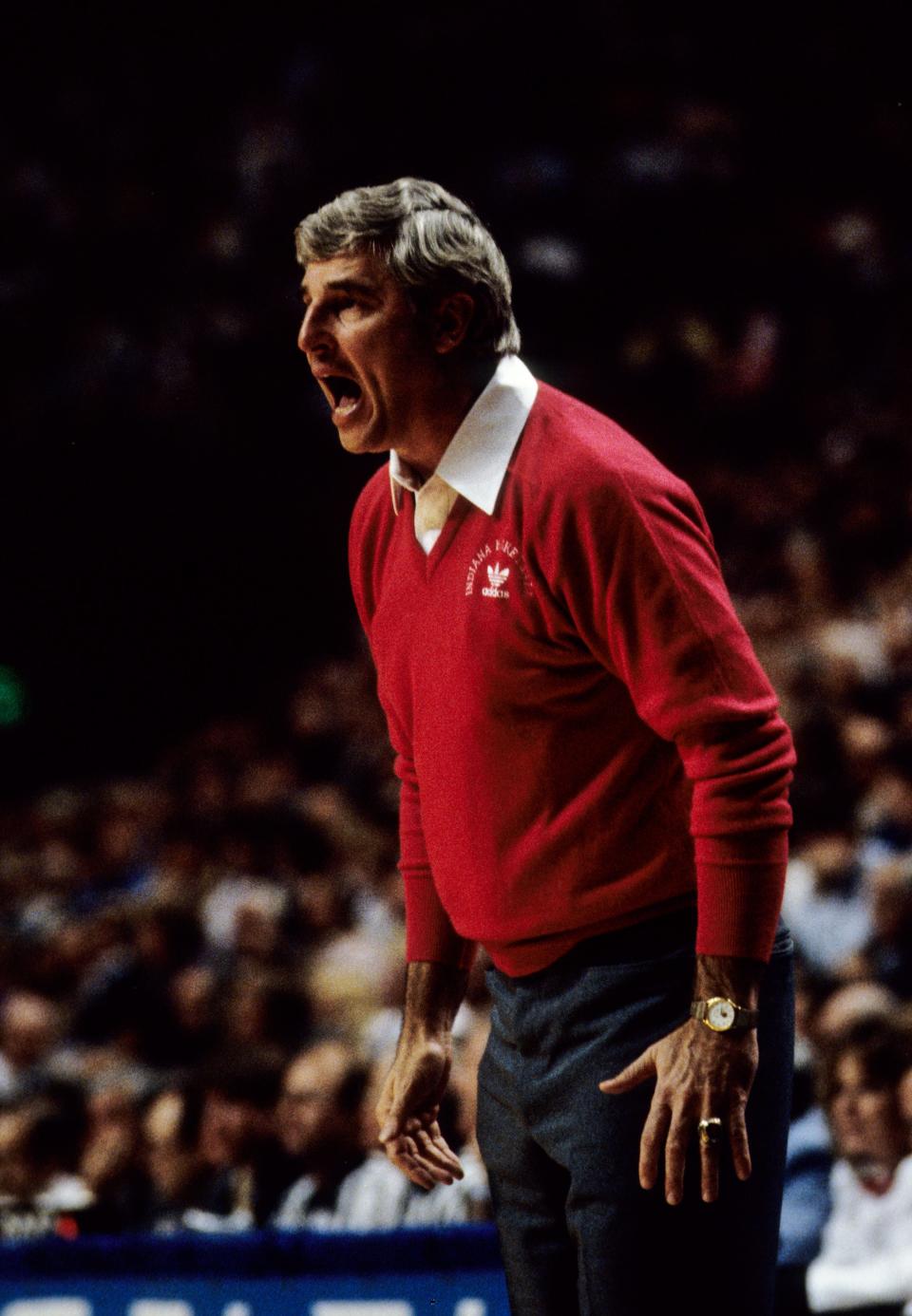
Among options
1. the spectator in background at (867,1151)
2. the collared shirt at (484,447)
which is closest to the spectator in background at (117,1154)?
the spectator in background at (867,1151)

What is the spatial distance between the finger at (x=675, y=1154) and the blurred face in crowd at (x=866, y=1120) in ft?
5.52

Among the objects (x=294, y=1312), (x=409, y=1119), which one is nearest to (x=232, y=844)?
(x=294, y=1312)

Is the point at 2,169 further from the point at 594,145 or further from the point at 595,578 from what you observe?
the point at 595,578

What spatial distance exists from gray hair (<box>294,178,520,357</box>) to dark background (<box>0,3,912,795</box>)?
500cm

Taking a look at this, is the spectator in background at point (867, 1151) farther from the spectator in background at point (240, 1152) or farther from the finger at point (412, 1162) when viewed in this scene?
the finger at point (412, 1162)

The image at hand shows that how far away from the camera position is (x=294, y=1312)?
2.52m

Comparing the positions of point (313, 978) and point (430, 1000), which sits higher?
point (430, 1000)

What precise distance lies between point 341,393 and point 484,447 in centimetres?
13

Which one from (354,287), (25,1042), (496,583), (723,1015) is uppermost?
(354,287)

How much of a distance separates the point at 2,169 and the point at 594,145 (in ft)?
8.22

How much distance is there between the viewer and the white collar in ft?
4.28

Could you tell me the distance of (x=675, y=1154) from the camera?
45.7 inches

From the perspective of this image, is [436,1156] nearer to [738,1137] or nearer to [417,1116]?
[417,1116]

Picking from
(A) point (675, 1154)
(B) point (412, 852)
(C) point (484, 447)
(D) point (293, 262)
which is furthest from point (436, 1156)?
(D) point (293, 262)
